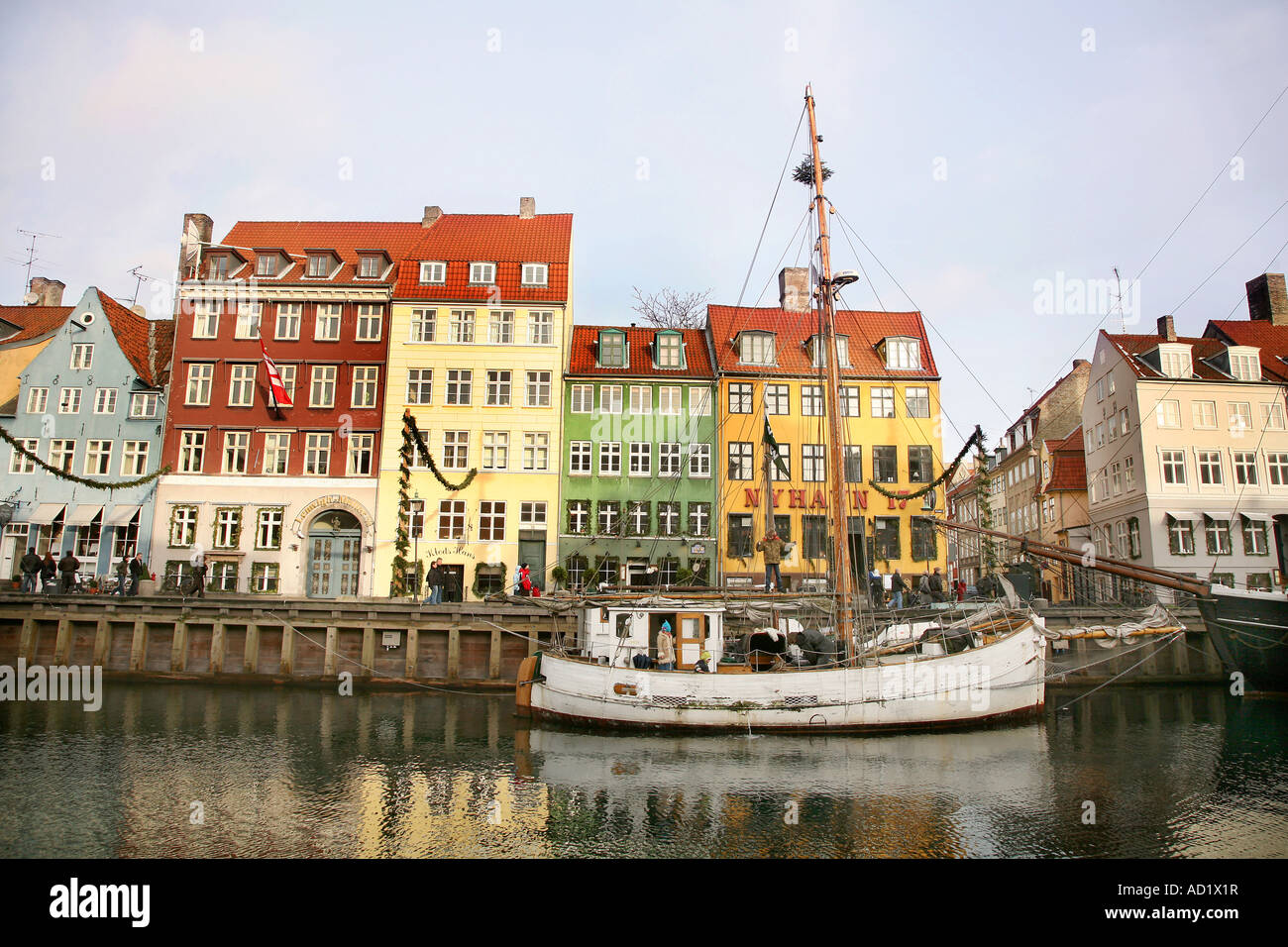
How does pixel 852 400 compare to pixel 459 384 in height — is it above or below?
below

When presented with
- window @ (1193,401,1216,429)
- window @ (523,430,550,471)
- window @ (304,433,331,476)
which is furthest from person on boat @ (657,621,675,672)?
window @ (1193,401,1216,429)

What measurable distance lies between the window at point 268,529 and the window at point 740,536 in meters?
20.8

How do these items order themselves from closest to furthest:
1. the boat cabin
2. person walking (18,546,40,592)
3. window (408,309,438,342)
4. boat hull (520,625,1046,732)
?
boat hull (520,625,1046,732), the boat cabin, person walking (18,546,40,592), window (408,309,438,342)

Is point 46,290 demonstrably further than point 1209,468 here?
Yes

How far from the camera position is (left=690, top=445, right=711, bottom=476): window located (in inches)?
1580

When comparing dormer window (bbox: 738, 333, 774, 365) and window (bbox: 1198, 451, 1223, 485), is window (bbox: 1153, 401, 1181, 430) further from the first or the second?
dormer window (bbox: 738, 333, 774, 365)

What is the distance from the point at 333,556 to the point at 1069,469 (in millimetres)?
43512

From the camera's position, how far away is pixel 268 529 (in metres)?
38.5

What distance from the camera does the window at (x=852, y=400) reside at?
41094 mm

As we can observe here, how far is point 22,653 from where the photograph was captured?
1215 inches

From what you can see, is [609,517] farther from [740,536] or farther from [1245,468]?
[1245,468]

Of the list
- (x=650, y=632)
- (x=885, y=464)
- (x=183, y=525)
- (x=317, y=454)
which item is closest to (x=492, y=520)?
(x=317, y=454)

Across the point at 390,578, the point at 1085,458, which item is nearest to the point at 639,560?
the point at 390,578

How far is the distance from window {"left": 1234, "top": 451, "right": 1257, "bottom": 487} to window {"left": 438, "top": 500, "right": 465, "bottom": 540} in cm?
3722
